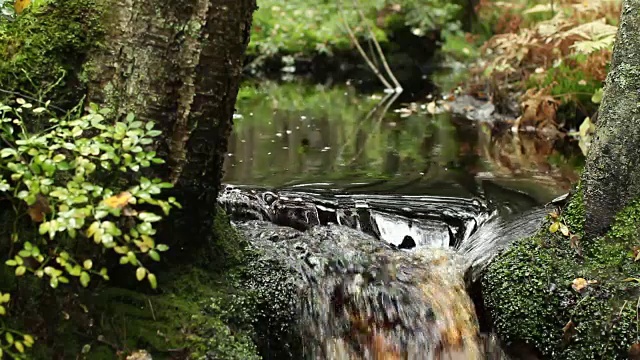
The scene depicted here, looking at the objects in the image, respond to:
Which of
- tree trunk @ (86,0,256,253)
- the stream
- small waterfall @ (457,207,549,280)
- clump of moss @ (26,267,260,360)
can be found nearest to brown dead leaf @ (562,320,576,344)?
the stream

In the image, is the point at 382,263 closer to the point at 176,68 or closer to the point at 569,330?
the point at 569,330

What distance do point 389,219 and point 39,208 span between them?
238 centimetres

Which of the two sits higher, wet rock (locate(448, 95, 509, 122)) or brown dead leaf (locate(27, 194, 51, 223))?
wet rock (locate(448, 95, 509, 122))

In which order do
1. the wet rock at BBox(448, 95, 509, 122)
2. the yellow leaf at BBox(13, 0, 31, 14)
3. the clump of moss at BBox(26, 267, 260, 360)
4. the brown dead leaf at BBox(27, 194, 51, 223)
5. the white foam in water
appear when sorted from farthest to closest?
the wet rock at BBox(448, 95, 509, 122), the white foam in water, the yellow leaf at BBox(13, 0, 31, 14), the clump of moss at BBox(26, 267, 260, 360), the brown dead leaf at BBox(27, 194, 51, 223)

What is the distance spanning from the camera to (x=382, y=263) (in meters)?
3.54

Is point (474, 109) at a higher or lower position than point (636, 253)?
higher

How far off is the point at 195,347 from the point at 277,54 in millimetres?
11379

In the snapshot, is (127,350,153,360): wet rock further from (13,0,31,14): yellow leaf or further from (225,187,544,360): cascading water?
(13,0,31,14): yellow leaf

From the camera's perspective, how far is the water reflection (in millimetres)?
4891

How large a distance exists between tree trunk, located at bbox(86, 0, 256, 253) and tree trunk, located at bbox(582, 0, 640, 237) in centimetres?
163

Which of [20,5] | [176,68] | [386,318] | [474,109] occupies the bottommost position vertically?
[386,318]

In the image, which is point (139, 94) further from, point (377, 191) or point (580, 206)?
point (377, 191)

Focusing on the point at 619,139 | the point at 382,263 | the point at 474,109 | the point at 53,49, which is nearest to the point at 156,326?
the point at 53,49

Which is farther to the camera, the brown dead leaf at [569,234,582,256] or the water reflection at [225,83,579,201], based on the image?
the water reflection at [225,83,579,201]
